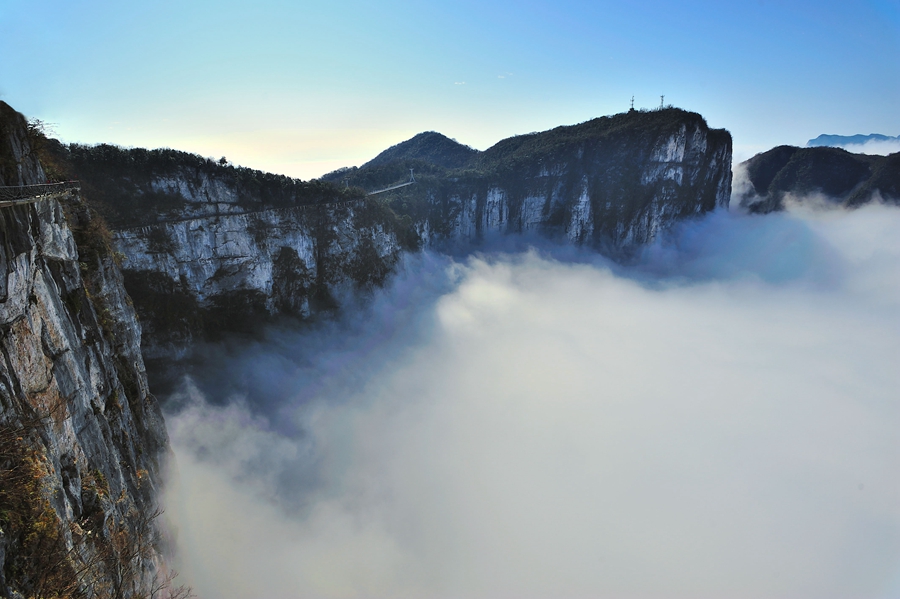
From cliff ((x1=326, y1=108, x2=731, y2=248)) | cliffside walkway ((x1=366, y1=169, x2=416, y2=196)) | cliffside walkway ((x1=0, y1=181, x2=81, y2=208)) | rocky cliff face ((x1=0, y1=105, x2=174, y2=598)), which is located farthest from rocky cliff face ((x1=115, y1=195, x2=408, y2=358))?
cliff ((x1=326, y1=108, x2=731, y2=248))

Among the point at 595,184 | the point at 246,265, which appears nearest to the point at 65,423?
the point at 246,265

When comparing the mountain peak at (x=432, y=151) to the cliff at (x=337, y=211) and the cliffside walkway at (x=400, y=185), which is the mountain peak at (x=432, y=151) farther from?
the cliffside walkway at (x=400, y=185)

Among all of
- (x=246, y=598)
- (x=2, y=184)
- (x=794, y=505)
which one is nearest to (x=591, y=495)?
(x=794, y=505)

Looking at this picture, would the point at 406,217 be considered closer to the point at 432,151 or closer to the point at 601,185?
the point at 601,185

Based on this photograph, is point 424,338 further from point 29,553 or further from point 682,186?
point 682,186

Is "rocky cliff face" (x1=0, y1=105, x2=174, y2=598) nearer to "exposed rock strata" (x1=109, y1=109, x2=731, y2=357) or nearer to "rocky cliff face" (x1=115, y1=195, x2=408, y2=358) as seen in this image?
"exposed rock strata" (x1=109, y1=109, x2=731, y2=357)

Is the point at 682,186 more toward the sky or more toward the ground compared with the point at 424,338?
more toward the sky
